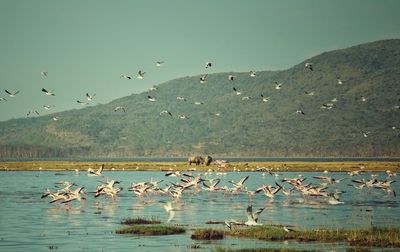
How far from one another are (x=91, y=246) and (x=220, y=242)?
7103mm

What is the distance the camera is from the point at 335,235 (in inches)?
1656

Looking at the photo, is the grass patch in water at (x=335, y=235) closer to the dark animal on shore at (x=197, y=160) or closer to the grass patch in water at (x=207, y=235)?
the grass patch in water at (x=207, y=235)

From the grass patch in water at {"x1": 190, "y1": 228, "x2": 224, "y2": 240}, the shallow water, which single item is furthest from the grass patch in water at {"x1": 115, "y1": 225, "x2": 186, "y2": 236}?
the grass patch in water at {"x1": 190, "y1": 228, "x2": 224, "y2": 240}

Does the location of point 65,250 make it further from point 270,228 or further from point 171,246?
point 270,228

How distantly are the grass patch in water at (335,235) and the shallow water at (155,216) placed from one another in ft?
5.28

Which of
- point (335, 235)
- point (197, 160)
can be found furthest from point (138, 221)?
point (197, 160)

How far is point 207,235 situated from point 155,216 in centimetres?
1367

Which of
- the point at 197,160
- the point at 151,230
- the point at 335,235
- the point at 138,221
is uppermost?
the point at 197,160

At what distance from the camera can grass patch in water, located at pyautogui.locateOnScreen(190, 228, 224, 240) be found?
42688 mm

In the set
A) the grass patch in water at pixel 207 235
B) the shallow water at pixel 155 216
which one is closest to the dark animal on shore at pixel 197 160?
the shallow water at pixel 155 216

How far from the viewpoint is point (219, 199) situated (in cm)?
7494

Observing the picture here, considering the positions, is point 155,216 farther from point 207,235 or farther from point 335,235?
point 335,235

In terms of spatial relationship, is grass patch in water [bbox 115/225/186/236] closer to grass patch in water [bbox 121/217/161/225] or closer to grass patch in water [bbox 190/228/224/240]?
grass patch in water [bbox 190/228/224/240]

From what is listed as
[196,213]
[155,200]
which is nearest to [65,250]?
[196,213]
